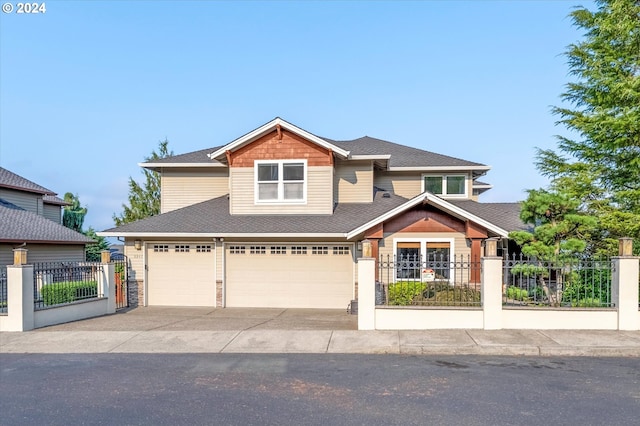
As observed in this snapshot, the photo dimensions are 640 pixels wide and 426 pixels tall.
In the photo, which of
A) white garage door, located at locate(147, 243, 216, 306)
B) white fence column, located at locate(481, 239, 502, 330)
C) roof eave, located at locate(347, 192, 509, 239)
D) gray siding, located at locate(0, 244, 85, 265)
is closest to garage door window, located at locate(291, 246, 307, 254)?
roof eave, located at locate(347, 192, 509, 239)

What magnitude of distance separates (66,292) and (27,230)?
10521 mm

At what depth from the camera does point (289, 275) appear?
54.9 ft

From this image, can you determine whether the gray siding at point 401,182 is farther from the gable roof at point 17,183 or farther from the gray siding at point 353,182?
the gable roof at point 17,183

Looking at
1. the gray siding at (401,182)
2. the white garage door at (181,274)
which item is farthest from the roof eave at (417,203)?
the white garage door at (181,274)

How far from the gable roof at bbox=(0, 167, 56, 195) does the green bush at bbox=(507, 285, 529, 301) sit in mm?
25104

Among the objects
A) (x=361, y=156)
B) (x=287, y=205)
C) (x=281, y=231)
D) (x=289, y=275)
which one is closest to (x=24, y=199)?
(x=287, y=205)

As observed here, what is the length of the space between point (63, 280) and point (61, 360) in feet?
16.3

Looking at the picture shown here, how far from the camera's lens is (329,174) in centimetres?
1723

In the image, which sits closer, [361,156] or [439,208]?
[439,208]

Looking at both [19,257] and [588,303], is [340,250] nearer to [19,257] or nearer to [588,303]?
[588,303]

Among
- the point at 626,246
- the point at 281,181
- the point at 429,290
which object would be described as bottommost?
the point at 429,290

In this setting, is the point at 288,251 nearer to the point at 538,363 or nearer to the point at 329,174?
the point at 329,174

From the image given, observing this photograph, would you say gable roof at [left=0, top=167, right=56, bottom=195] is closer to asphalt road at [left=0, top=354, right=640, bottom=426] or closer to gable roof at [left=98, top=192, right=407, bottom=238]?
gable roof at [left=98, top=192, right=407, bottom=238]

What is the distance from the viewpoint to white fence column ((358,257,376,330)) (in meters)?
11.3
